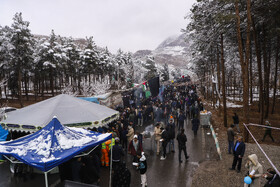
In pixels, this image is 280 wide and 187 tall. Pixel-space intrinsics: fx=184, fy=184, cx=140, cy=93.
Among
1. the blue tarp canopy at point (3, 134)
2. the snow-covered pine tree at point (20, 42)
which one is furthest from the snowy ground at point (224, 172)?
the snow-covered pine tree at point (20, 42)

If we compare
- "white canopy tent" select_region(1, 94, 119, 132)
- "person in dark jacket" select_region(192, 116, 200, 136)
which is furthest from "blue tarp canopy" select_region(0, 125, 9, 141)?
"person in dark jacket" select_region(192, 116, 200, 136)

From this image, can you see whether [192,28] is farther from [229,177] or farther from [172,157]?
[229,177]

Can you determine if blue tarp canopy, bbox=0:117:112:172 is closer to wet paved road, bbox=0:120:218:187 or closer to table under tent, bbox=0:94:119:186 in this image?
wet paved road, bbox=0:120:218:187

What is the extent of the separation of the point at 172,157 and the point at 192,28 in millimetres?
10837

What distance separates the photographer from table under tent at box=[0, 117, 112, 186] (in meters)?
4.61

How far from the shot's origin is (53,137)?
210 inches

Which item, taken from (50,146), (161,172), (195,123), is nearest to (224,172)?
(161,172)

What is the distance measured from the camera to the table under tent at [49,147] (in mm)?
4609

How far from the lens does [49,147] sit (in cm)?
501

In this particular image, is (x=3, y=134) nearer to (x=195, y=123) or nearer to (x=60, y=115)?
(x=60, y=115)

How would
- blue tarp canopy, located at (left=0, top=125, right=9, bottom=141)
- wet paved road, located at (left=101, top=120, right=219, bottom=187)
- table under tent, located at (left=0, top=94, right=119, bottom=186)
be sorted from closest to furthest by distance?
wet paved road, located at (left=101, top=120, right=219, bottom=187) → table under tent, located at (left=0, top=94, right=119, bottom=186) → blue tarp canopy, located at (left=0, top=125, right=9, bottom=141)

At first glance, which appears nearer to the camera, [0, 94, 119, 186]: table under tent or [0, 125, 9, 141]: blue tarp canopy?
[0, 94, 119, 186]: table under tent

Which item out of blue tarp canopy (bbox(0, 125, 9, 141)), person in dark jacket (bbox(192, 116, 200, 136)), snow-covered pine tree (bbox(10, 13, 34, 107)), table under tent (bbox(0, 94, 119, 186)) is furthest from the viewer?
snow-covered pine tree (bbox(10, 13, 34, 107))

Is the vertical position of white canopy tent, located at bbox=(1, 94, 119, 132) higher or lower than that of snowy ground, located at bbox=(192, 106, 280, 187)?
higher
